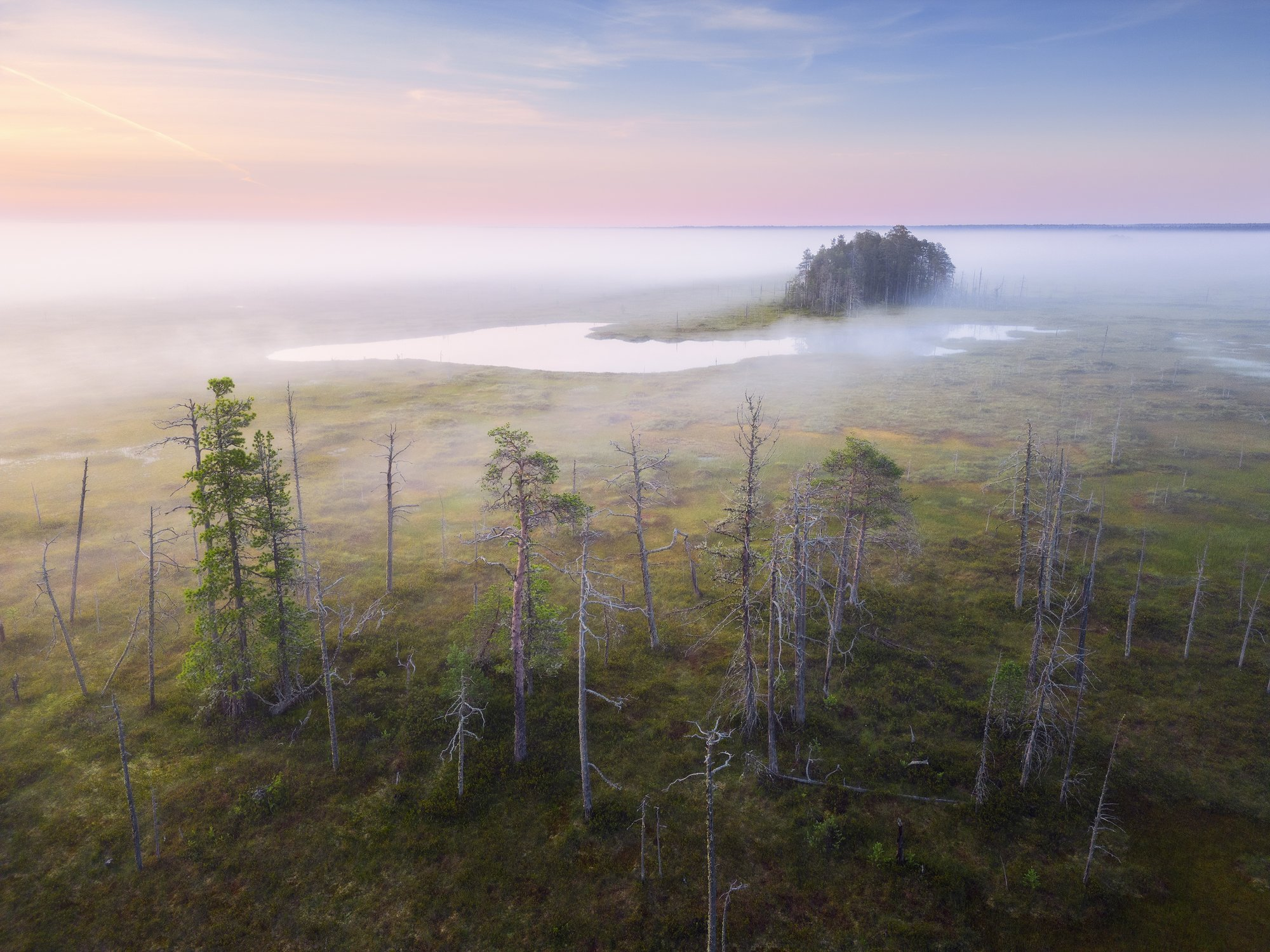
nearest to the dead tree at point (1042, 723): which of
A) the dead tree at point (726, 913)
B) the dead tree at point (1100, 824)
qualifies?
the dead tree at point (1100, 824)

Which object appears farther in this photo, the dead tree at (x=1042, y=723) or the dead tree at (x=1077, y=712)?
the dead tree at (x=1077, y=712)

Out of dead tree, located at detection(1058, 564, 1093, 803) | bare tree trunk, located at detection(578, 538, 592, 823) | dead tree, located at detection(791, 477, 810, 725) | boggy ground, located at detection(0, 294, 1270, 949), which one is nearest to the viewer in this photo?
boggy ground, located at detection(0, 294, 1270, 949)

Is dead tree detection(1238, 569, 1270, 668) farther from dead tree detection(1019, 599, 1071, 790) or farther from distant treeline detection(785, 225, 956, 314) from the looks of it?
distant treeline detection(785, 225, 956, 314)

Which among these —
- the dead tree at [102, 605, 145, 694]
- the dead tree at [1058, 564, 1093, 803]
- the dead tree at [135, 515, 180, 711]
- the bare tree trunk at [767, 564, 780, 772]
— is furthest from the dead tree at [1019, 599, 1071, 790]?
the dead tree at [102, 605, 145, 694]

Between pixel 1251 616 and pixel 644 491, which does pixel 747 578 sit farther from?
pixel 644 491

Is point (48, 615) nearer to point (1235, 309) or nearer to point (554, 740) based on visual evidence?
point (554, 740)

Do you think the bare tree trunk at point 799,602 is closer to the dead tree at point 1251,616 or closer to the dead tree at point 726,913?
the dead tree at point 726,913
